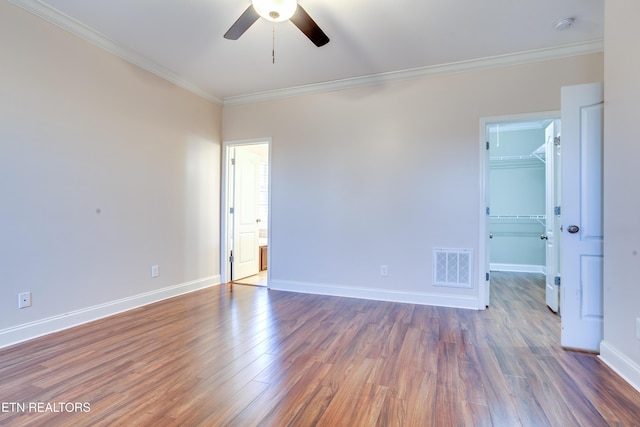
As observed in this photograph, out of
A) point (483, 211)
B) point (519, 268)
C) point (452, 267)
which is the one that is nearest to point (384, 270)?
point (452, 267)

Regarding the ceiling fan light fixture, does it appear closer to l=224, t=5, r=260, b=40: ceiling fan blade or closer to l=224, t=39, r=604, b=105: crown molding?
l=224, t=5, r=260, b=40: ceiling fan blade

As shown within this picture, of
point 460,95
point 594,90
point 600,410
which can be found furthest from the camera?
point 460,95

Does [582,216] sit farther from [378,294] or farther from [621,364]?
[378,294]

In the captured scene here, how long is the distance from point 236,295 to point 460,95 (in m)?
3.60

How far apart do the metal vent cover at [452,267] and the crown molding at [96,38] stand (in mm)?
3759

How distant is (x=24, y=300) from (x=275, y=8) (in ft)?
9.79

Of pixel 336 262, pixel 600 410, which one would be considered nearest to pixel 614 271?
pixel 600 410

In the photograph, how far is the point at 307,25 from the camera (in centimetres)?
220

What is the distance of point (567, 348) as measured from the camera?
7.72ft

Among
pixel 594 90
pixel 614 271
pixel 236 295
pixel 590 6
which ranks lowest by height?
pixel 236 295

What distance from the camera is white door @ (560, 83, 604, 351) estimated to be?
229 cm

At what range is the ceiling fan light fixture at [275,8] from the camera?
2.06 meters

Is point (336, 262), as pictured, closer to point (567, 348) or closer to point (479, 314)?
point (479, 314)

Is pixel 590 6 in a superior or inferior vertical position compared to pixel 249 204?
superior
